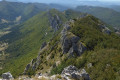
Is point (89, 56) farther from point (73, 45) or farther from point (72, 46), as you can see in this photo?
point (72, 46)

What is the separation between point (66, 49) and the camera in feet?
326

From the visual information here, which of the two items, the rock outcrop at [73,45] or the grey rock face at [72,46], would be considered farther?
the grey rock face at [72,46]

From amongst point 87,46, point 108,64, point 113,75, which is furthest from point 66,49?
point 113,75

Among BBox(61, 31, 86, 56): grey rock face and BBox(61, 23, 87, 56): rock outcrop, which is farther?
BBox(61, 31, 86, 56): grey rock face

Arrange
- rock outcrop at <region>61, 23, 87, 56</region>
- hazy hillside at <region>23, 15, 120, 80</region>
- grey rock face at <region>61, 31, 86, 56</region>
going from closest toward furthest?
hazy hillside at <region>23, 15, 120, 80</region> < rock outcrop at <region>61, 23, 87, 56</region> < grey rock face at <region>61, 31, 86, 56</region>

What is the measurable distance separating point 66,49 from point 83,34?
18684 millimetres

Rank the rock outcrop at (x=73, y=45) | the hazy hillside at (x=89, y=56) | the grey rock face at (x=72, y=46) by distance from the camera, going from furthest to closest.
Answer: the grey rock face at (x=72, y=46)
the rock outcrop at (x=73, y=45)
the hazy hillside at (x=89, y=56)

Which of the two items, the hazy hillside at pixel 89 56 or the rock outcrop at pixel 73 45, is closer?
the hazy hillside at pixel 89 56

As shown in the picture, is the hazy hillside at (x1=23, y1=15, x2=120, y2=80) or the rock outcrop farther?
the rock outcrop

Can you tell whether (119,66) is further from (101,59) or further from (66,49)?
(66,49)

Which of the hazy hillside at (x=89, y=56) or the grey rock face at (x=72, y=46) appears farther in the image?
the grey rock face at (x=72, y=46)

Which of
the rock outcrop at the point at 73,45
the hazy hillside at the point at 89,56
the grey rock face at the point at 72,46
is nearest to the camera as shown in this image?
the hazy hillside at the point at 89,56

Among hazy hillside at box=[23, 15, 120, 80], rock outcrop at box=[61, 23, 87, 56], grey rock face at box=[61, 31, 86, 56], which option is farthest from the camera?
grey rock face at box=[61, 31, 86, 56]

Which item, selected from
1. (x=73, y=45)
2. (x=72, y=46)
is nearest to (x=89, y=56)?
(x=73, y=45)
